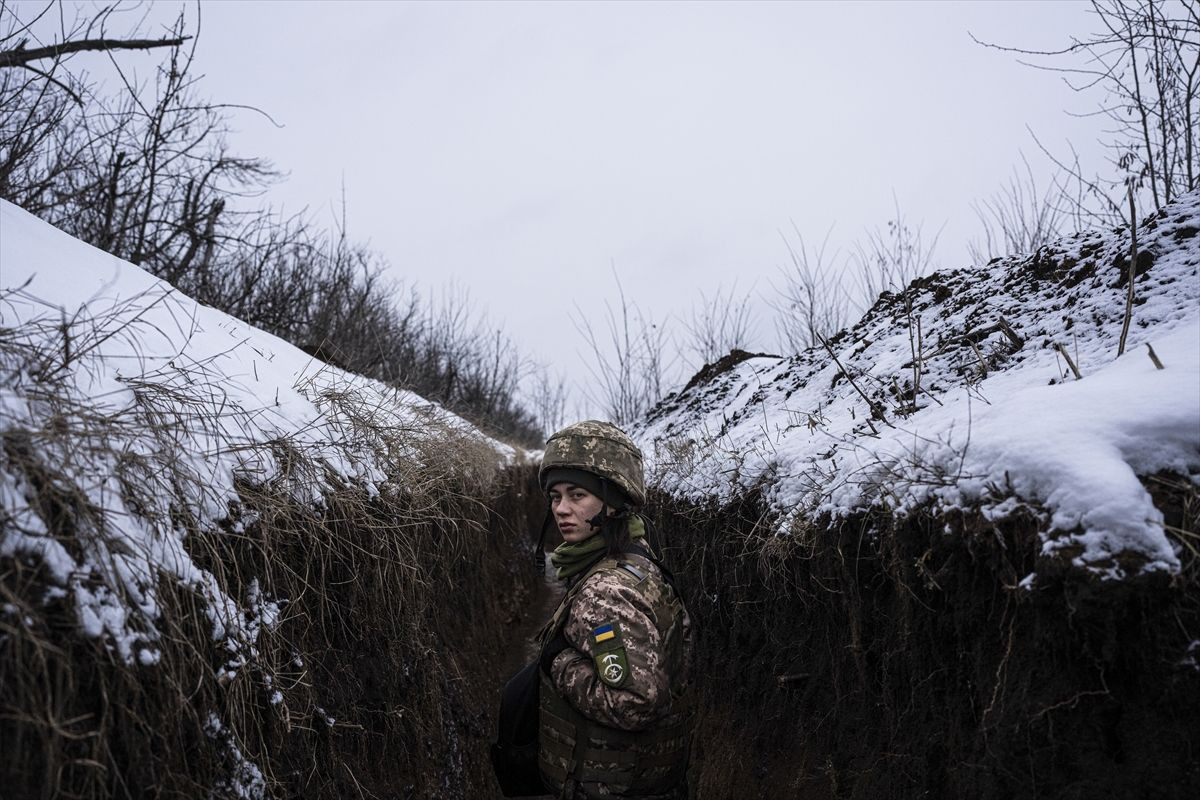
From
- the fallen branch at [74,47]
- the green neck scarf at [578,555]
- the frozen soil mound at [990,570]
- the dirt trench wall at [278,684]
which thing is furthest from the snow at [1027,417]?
the fallen branch at [74,47]

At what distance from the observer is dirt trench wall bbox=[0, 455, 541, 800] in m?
1.36

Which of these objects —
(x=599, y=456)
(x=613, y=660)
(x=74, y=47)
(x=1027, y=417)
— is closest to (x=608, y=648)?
(x=613, y=660)

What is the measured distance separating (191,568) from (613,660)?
133 centimetres

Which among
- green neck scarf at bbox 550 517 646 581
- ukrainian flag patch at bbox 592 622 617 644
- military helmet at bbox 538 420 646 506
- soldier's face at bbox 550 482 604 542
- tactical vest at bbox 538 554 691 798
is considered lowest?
tactical vest at bbox 538 554 691 798

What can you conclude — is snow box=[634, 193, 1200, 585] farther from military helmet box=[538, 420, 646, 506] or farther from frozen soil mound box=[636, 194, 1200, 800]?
military helmet box=[538, 420, 646, 506]

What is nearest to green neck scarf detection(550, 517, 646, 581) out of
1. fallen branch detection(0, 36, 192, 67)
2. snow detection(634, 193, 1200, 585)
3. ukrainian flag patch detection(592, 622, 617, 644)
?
ukrainian flag patch detection(592, 622, 617, 644)

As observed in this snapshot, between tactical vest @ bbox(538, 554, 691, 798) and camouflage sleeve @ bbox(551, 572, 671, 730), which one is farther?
Result: tactical vest @ bbox(538, 554, 691, 798)

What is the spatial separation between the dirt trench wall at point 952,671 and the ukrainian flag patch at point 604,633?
0.94 meters

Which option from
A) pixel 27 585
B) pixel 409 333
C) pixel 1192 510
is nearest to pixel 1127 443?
pixel 1192 510

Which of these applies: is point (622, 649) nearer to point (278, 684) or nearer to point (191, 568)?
point (278, 684)

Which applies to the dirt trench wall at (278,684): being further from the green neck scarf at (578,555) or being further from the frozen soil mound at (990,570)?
the frozen soil mound at (990,570)

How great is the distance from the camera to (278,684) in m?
2.08

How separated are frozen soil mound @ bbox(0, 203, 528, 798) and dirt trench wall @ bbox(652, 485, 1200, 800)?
1731 millimetres

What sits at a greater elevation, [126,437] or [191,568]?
[126,437]
